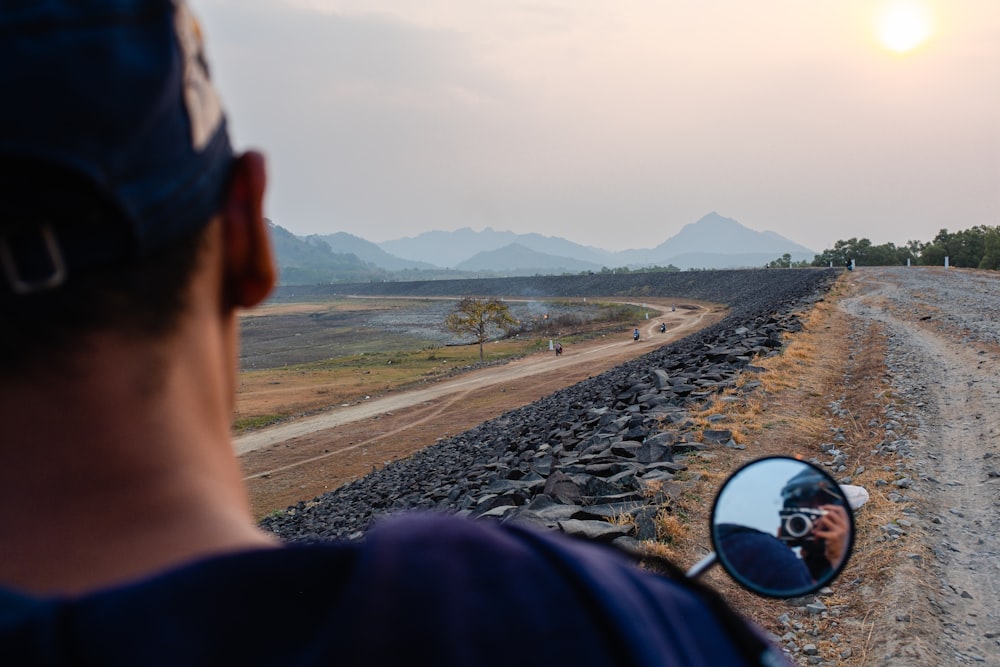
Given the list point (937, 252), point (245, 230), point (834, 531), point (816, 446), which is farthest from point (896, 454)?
point (937, 252)

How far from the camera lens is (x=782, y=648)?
4.62 m

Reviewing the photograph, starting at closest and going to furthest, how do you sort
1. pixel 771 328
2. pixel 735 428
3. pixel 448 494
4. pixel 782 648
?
pixel 782 648, pixel 735 428, pixel 448 494, pixel 771 328

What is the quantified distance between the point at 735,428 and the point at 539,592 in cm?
916

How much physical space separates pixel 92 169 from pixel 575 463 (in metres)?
8.67

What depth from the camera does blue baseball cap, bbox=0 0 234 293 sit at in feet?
2.72

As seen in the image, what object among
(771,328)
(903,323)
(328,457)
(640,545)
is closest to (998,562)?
(640,545)

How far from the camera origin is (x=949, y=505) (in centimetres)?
660

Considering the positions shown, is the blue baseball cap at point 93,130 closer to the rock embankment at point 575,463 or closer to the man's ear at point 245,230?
the man's ear at point 245,230

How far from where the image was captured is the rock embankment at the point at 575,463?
7.10m

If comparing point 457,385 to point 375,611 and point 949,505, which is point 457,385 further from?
point 375,611

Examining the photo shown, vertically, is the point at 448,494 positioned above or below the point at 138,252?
below

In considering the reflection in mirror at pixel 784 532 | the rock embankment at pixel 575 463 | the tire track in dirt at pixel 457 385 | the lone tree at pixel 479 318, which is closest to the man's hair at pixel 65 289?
the reflection in mirror at pixel 784 532

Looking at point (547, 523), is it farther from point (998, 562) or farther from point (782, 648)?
point (998, 562)

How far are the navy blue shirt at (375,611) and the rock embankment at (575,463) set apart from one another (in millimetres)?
5289
